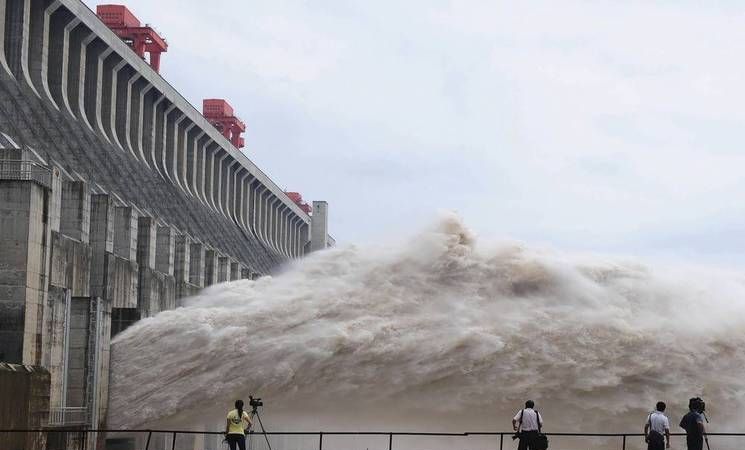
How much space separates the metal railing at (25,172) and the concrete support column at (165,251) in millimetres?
21215

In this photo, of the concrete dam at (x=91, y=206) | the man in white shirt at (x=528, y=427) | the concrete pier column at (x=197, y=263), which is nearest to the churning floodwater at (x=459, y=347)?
the concrete dam at (x=91, y=206)

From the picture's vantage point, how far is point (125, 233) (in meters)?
58.9

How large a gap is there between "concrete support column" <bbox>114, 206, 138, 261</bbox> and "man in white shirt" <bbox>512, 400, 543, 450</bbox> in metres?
29.4

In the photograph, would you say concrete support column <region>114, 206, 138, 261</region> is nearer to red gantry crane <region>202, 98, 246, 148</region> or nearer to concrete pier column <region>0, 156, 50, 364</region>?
concrete pier column <region>0, 156, 50, 364</region>

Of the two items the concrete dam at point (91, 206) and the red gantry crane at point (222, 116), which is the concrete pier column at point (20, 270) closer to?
the concrete dam at point (91, 206)

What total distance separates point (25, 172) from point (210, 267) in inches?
1296

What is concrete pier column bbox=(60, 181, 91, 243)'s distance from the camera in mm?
48656

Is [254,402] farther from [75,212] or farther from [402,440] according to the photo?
[75,212]

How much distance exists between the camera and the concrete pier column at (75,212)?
4866cm

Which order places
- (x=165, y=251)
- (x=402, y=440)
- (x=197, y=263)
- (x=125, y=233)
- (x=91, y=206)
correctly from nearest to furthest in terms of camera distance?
(x=402, y=440) < (x=91, y=206) < (x=125, y=233) < (x=165, y=251) < (x=197, y=263)

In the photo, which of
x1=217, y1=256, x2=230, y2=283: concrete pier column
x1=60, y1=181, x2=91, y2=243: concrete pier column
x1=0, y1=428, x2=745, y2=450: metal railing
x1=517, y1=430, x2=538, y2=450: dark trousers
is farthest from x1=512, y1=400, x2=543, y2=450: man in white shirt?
x1=217, y1=256, x2=230, y2=283: concrete pier column

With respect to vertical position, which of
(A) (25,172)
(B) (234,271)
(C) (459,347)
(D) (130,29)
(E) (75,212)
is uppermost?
(D) (130,29)

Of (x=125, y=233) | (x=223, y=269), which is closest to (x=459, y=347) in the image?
(x=125, y=233)

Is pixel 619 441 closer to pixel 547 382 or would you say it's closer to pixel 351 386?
pixel 547 382
